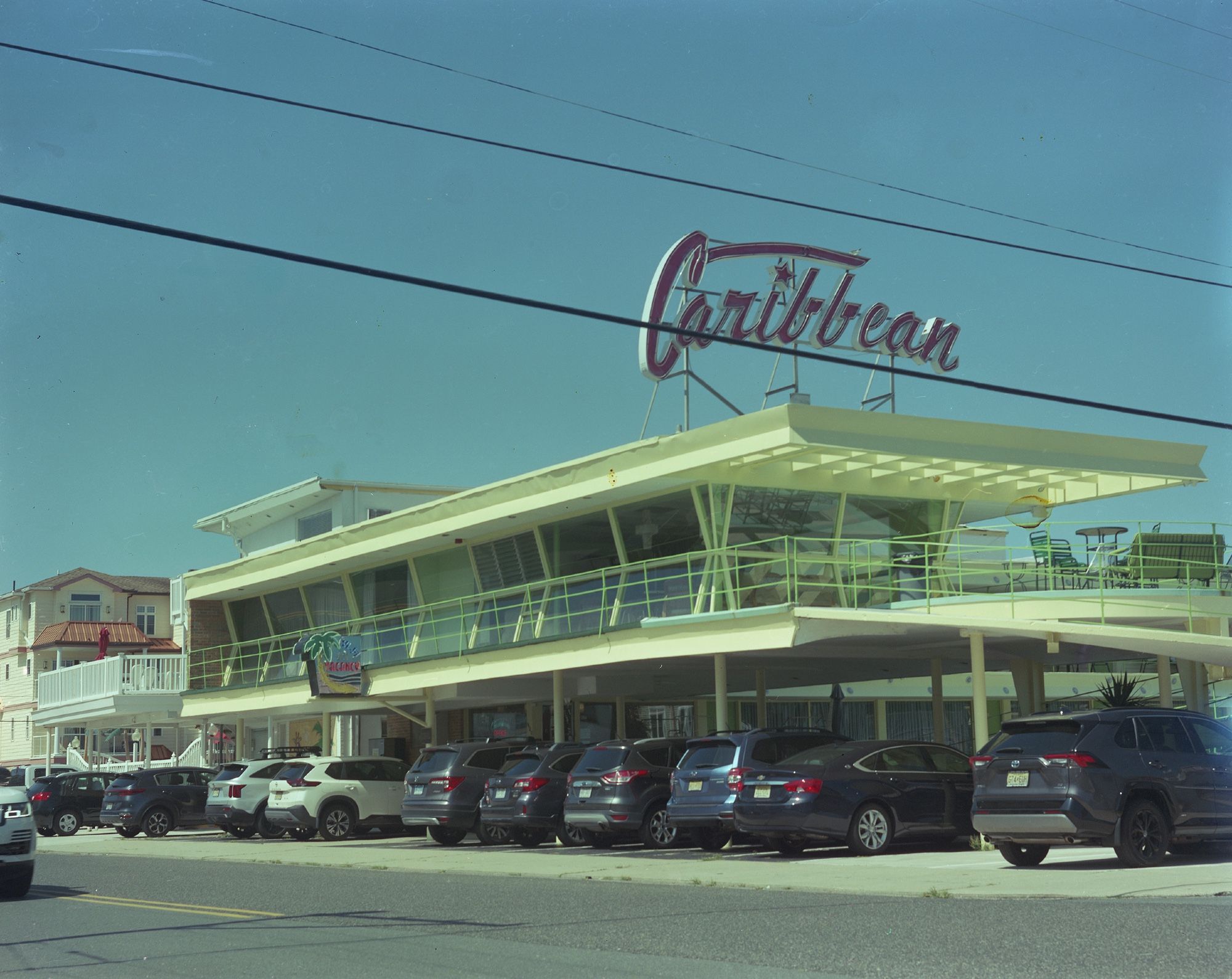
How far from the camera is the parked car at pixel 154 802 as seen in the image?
3316 cm

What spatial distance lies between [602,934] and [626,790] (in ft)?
34.6

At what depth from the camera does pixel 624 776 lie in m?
22.0

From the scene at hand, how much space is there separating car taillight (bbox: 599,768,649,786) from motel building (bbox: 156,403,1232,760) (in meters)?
2.47

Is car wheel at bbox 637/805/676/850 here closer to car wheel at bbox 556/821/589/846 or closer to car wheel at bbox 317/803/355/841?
car wheel at bbox 556/821/589/846

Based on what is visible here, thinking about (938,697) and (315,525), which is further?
(315,525)

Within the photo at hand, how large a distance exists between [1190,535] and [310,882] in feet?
48.7

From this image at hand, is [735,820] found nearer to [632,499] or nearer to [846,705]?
[632,499]

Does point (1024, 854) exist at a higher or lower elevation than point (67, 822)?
higher

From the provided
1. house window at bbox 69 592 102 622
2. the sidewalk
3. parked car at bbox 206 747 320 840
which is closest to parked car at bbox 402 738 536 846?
the sidewalk

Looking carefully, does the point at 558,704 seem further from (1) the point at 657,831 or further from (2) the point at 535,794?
(1) the point at 657,831

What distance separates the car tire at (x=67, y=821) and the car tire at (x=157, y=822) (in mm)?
3876

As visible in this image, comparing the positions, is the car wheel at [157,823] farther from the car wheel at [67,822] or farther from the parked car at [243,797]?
the car wheel at [67,822]

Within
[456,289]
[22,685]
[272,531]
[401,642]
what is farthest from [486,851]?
[22,685]

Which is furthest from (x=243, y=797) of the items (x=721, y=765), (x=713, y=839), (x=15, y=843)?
(x=15, y=843)
